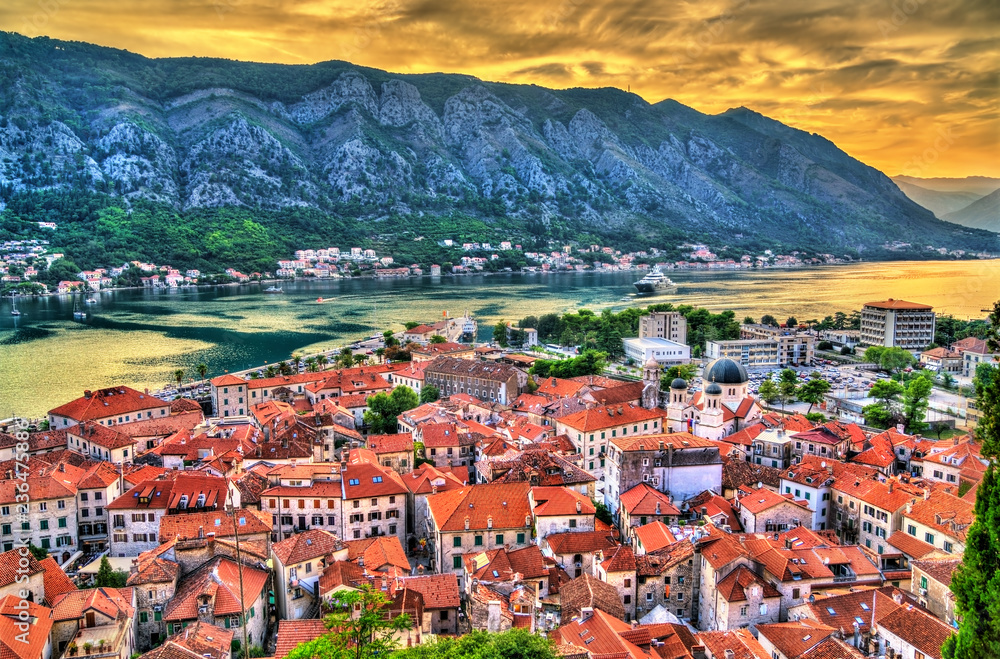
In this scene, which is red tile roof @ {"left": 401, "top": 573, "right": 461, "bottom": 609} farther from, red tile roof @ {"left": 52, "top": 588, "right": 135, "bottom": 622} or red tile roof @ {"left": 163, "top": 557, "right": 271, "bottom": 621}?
red tile roof @ {"left": 52, "top": 588, "right": 135, "bottom": 622}

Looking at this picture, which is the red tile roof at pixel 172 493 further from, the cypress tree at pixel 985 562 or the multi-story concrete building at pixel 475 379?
the multi-story concrete building at pixel 475 379

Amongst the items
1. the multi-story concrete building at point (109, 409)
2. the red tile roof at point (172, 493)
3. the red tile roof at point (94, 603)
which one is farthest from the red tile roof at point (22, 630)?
the multi-story concrete building at point (109, 409)

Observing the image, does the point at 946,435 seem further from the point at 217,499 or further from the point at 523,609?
the point at 217,499

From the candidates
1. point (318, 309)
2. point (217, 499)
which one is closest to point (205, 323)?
point (318, 309)

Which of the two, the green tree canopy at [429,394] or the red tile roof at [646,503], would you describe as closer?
the red tile roof at [646,503]

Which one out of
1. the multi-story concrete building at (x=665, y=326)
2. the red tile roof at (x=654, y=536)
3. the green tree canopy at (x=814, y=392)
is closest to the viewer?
the red tile roof at (x=654, y=536)
